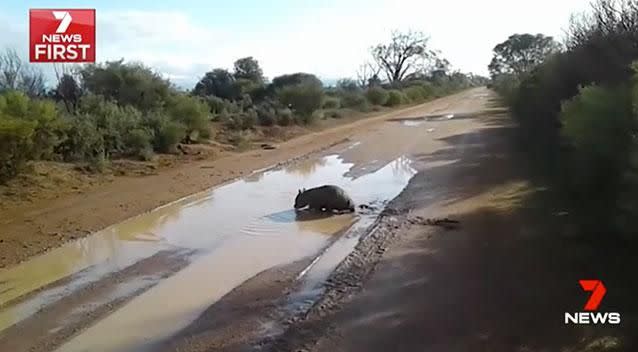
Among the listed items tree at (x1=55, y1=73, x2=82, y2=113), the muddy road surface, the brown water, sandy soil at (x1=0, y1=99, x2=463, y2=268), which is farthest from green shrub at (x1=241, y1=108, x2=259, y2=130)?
the brown water

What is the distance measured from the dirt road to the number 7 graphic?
0.38ft

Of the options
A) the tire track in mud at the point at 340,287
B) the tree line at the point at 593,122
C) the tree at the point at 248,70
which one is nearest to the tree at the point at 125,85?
the tree line at the point at 593,122

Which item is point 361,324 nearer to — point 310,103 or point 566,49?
point 566,49

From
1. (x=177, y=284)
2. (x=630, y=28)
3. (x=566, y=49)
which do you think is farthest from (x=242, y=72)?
(x=177, y=284)

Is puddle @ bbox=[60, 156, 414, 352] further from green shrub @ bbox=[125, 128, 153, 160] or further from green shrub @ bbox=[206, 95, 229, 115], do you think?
green shrub @ bbox=[206, 95, 229, 115]

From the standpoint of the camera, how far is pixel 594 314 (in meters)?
7.30

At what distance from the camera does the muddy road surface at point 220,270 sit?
7.58m

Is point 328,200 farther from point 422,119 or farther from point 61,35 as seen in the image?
point 422,119

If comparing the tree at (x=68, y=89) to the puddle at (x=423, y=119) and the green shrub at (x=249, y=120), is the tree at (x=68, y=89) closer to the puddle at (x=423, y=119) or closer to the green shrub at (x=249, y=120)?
the green shrub at (x=249, y=120)

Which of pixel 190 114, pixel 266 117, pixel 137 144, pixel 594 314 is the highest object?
pixel 190 114

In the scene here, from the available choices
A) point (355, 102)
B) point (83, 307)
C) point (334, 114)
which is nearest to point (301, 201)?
point (83, 307)

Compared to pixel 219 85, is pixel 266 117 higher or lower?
lower

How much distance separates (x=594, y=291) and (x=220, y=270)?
5.36m

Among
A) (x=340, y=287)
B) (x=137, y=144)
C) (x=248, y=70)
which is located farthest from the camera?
(x=248, y=70)
